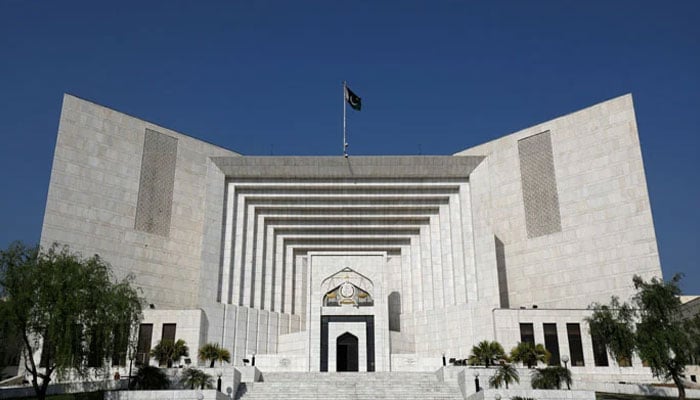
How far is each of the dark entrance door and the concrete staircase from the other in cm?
821

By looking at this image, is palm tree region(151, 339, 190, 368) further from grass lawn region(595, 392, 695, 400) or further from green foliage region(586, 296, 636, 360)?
green foliage region(586, 296, 636, 360)

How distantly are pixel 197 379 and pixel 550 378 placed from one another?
46.1 feet

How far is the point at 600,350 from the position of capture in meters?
34.7

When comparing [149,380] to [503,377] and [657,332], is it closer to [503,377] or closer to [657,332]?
[503,377]

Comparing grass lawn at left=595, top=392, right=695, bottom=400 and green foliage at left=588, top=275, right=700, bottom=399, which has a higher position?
green foliage at left=588, top=275, right=700, bottom=399

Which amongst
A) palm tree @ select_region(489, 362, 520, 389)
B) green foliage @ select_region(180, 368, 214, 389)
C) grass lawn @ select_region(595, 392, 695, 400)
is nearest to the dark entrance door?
green foliage @ select_region(180, 368, 214, 389)

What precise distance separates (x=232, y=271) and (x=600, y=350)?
2150 cm

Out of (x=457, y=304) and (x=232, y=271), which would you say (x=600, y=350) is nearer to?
(x=457, y=304)

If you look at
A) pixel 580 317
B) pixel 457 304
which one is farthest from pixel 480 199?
pixel 580 317

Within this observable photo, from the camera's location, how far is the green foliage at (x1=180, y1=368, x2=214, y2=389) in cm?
2519

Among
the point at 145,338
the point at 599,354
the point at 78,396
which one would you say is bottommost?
the point at 78,396

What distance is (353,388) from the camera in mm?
26594

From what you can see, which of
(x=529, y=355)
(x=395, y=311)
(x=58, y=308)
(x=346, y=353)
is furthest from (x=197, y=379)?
(x=395, y=311)

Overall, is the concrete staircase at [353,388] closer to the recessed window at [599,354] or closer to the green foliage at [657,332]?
the green foliage at [657,332]
